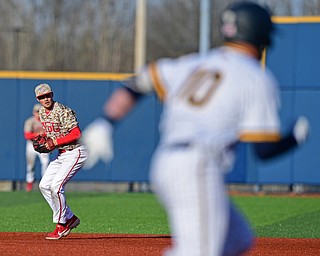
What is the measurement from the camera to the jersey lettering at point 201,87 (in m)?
5.51

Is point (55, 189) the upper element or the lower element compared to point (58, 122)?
lower

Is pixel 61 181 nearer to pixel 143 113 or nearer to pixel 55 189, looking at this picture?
pixel 55 189

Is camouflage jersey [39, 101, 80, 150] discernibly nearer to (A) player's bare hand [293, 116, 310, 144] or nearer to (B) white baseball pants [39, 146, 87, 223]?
(B) white baseball pants [39, 146, 87, 223]

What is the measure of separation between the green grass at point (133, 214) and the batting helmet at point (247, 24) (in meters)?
8.25

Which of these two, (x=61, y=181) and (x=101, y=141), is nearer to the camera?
(x=101, y=141)

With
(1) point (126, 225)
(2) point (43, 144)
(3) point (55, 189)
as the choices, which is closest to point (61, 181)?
(3) point (55, 189)

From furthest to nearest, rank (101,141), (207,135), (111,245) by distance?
(111,245) < (101,141) < (207,135)

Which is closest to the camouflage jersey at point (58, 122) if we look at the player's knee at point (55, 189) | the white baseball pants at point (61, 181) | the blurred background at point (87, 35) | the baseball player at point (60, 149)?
the baseball player at point (60, 149)

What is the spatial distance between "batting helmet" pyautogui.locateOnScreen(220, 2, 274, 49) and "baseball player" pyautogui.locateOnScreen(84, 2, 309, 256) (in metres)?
0.17

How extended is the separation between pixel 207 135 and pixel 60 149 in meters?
7.01

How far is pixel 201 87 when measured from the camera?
554 cm

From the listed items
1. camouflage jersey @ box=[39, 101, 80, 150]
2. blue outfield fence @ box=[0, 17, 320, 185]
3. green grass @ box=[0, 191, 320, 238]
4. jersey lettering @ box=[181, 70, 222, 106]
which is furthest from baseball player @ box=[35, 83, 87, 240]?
blue outfield fence @ box=[0, 17, 320, 185]

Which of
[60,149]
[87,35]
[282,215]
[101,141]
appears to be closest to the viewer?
[101,141]

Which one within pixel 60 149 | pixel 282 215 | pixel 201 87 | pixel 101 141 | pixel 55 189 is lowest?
pixel 282 215
